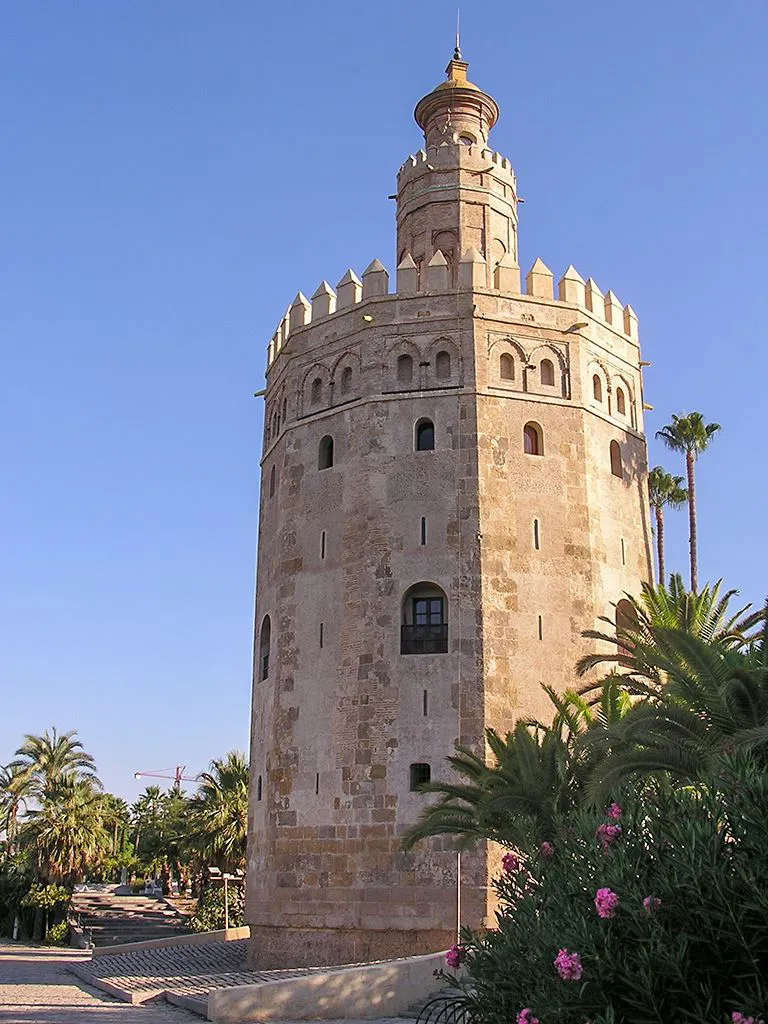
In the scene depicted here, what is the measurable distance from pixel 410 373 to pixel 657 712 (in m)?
11.0

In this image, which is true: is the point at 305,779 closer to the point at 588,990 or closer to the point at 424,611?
the point at 424,611

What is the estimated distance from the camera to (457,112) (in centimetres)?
2427

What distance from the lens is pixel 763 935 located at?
5.95 meters

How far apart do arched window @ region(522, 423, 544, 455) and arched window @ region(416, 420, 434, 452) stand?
1.74 m

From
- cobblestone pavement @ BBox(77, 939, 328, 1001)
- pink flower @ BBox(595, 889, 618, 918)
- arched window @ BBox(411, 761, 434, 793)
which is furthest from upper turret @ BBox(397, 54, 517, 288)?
pink flower @ BBox(595, 889, 618, 918)

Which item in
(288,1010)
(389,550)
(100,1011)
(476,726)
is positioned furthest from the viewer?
(389,550)

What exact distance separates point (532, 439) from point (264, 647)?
687cm

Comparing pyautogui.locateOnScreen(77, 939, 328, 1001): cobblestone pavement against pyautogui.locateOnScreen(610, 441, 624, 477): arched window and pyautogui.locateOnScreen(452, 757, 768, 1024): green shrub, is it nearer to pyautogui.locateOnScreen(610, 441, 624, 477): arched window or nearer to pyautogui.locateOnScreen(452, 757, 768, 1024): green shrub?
pyautogui.locateOnScreen(452, 757, 768, 1024): green shrub

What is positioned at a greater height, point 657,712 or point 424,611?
point 424,611

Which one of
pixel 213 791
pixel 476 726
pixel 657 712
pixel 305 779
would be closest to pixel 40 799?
pixel 213 791

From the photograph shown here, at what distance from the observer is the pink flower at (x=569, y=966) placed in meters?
6.14

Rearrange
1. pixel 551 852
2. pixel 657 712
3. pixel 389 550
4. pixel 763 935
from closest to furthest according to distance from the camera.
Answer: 1. pixel 763 935
2. pixel 551 852
3. pixel 657 712
4. pixel 389 550

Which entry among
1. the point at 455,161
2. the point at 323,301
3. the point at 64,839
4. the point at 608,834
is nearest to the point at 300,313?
the point at 323,301

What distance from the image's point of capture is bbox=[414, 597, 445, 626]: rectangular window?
1905 cm
